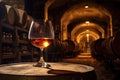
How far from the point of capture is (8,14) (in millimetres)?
5262

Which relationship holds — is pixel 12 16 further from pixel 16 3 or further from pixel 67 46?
pixel 67 46

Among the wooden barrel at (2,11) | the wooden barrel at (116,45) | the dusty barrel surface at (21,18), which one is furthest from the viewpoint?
the wooden barrel at (116,45)

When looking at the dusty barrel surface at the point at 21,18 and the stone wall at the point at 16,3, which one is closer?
the dusty barrel surface at the point at 21,18

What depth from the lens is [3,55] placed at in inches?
193

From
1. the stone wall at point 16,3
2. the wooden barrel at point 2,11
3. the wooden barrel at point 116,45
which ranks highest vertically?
the stone wall at point 16,3

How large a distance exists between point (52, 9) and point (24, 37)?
242 inches

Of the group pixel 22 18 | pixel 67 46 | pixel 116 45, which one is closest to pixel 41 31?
pixel 22 18

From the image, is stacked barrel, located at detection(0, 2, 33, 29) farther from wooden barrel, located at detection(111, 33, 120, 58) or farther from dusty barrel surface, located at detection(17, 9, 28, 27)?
wooden barrel, located at detection(111, 33, 120, 58)

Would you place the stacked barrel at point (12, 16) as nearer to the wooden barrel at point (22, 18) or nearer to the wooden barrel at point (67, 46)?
the wooden barrel at point (22, 18)

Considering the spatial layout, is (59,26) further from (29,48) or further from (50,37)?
(50,37)

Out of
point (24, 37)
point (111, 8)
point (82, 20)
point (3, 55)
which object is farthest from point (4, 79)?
point (82, 20)

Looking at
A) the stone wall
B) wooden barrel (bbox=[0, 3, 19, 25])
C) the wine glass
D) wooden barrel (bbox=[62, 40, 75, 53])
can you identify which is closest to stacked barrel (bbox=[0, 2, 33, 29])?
wooden barrel (bbox=[0, 3, 19, 25])

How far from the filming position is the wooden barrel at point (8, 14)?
4750mm

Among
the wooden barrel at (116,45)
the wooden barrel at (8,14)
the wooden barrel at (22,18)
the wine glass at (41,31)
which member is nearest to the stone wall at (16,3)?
the wooden barrel at (22,18)
